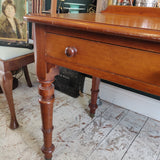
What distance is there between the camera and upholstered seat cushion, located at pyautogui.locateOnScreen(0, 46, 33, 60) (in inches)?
42.3

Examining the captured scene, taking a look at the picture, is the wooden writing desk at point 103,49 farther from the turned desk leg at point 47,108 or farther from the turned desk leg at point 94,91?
the turned desk leg at point 94,91

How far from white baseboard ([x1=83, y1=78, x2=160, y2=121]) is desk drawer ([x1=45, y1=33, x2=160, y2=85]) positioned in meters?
0.96

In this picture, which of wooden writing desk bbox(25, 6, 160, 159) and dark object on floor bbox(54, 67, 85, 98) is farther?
dark object on floor bbox(54, 67, 85, 98)

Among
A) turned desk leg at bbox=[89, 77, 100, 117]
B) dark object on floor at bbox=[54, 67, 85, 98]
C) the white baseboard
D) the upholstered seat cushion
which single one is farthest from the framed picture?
the white baseboard

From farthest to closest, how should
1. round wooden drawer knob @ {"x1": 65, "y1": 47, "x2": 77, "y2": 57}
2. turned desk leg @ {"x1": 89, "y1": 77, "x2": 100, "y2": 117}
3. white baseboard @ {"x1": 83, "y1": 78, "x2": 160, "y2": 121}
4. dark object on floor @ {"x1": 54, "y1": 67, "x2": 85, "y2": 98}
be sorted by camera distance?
dark object on floor @ {"x1": 54, "y1": 67, "x2": 85, "y2": 98} → white baseboard @ {"x1": 83, "y1": 78, "x2": 160, "y2": 121} → turned desk leg @ {"x1": 89, "y1": 77, "x2": 100, "y2": 117} → round wooden drawer knob @ {"x1": 65, "y1": 47, "x2": 77, "y2": 57}

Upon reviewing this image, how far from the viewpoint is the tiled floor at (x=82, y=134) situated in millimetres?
1013

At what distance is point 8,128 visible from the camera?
46.2 inches

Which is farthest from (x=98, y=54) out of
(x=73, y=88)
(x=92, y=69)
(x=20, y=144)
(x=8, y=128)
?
(x=73, y=88)

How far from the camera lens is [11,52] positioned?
113 cm

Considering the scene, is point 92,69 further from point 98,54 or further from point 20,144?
point 20,144

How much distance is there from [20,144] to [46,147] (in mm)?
249

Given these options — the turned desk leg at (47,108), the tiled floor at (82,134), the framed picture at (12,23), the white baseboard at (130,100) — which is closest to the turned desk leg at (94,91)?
the tiled floor at (82,134)

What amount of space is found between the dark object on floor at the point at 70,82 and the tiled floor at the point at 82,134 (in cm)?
11

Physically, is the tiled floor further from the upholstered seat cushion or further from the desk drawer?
the desk drawer
